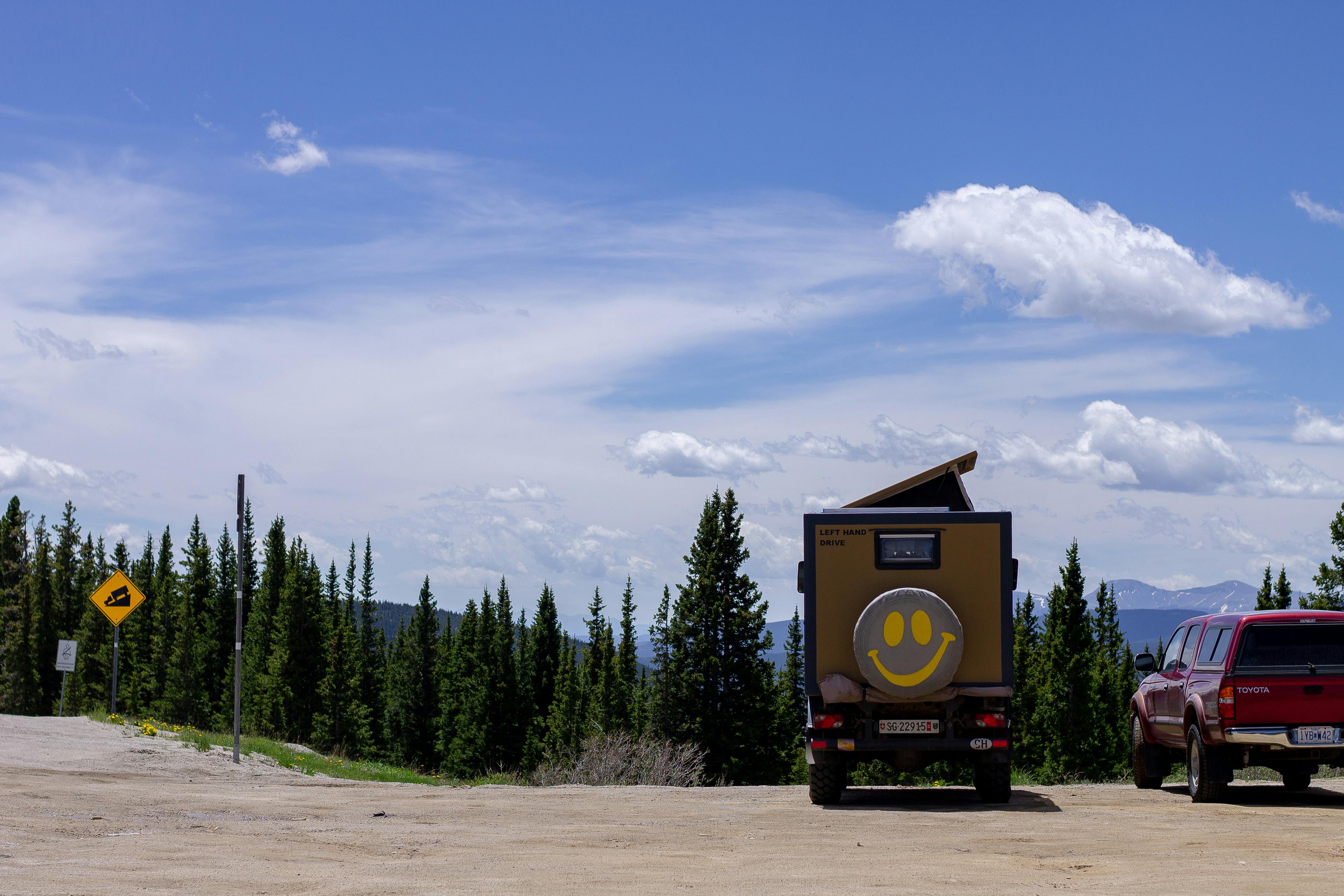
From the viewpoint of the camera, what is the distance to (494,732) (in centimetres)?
8519

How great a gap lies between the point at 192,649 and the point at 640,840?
244 ft

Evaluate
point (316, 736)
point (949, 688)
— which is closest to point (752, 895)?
point (949, 688)

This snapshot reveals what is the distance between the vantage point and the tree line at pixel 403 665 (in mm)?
50531

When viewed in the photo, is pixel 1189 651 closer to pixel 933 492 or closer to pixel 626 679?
pixel 933 492

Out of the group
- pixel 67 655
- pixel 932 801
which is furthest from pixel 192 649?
pixel 932 801

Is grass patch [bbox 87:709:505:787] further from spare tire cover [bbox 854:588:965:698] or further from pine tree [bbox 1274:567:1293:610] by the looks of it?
pine tree [bbox 1274:567:1293:610]

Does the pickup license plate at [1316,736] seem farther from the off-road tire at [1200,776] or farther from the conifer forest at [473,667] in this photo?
the conifer forest at [473,667]

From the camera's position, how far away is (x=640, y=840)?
10.8 meters

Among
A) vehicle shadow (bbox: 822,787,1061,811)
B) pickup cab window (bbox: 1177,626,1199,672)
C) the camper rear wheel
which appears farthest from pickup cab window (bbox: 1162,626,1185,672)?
the camper rear wheel

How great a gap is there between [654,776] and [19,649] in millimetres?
65085

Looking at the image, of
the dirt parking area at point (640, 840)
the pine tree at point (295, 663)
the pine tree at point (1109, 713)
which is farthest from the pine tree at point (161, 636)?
the dirt parking area at point (640, 840)

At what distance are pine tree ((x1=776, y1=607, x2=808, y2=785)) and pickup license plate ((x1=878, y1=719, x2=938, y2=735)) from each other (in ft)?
122

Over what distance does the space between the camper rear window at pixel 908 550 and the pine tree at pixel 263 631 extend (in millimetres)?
61760

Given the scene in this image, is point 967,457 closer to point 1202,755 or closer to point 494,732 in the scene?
point 1202,755
